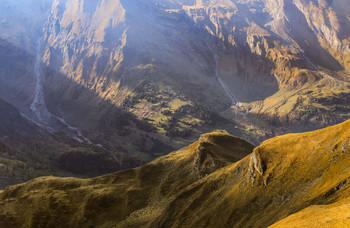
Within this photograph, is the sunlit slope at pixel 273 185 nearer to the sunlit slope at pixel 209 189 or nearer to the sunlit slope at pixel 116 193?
the sunlit slope at pixel 209 189

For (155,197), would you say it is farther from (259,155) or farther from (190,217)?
(259,155)

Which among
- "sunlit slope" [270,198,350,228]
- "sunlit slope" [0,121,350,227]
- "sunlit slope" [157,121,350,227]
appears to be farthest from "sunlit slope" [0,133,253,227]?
"sunlit slope" [270,198,350,228]

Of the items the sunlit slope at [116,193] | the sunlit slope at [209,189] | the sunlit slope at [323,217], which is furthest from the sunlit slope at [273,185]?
the sunlit slope at [116,193]

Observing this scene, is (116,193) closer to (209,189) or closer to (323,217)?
(209,189)

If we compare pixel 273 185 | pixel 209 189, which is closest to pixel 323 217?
pixel 273 185

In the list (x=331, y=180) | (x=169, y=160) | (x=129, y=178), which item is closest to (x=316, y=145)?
(x=331, y=180)
